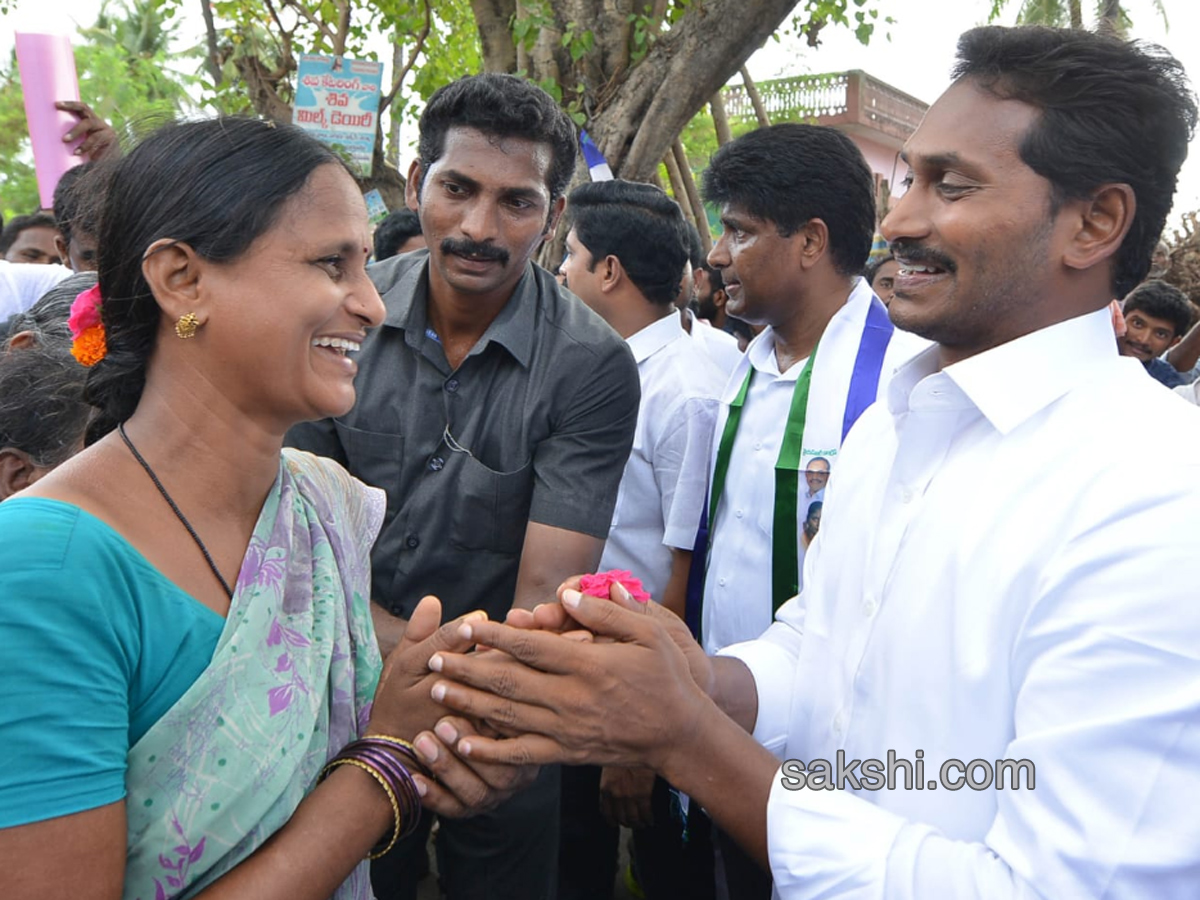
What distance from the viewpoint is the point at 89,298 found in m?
1.81

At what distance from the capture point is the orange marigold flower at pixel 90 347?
69.7 inches

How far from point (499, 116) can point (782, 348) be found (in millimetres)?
1263

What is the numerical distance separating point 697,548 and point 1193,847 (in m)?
2.25

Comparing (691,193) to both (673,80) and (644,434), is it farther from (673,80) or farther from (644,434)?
(644,434)

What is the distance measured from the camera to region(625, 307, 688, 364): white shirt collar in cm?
401

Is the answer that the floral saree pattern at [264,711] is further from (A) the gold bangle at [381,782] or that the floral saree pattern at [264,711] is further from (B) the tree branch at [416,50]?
(B) the tree branch at [416,50]

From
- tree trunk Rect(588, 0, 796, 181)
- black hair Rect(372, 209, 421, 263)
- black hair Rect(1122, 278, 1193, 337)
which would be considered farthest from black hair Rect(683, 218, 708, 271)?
black hair Rect(1122, 278, 1193, 337)

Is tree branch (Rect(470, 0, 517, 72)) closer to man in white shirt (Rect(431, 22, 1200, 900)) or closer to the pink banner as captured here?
the pink banner

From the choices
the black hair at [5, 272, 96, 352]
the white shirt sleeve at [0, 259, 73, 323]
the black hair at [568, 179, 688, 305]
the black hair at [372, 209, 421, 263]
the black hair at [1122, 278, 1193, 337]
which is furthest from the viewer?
the black hair at [1122, 278, 1193, 337]

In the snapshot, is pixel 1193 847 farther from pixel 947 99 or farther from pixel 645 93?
pixel 645 93

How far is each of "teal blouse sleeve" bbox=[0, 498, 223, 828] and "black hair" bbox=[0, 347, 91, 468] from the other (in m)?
0.75

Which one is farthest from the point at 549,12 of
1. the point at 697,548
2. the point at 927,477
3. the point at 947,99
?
the point at 927,477

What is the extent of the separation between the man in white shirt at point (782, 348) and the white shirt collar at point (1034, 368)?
49.4 inches

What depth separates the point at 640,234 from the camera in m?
4.22
